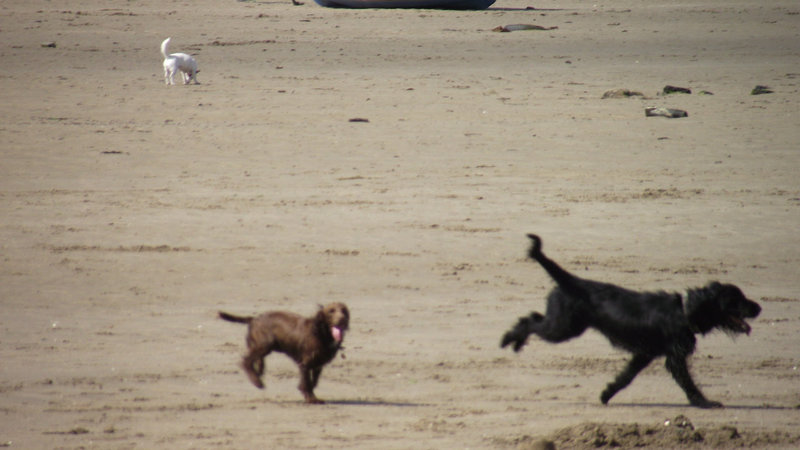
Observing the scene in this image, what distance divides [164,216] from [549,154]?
4.38 m

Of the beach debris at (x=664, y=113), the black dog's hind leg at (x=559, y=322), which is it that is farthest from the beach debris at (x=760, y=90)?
the black dog's hind leg at (x=559, y=322)

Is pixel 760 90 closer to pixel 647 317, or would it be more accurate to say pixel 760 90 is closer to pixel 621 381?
pixel 647 317

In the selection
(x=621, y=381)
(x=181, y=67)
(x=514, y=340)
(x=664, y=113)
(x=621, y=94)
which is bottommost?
(x=181, y=67)

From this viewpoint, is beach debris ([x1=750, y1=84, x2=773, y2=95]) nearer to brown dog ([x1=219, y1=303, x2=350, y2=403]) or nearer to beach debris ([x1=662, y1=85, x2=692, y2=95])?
beach debris ([x1=662, y1=85, x2=692, y2=95])

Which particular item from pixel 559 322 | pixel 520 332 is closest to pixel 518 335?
pixel 520 332

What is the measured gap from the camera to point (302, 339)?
5664 millimetres

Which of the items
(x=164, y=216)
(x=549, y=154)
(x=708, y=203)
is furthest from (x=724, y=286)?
(x=549, y=154)

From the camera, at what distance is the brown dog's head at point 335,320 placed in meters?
5.51

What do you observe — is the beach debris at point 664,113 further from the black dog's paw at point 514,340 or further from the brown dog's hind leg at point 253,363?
the brown dog's hind leg at point 253,363

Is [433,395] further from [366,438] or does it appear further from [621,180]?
[621,180]

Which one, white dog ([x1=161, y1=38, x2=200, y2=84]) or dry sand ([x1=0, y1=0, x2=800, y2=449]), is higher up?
dry sand ([x1=0, y1=0, x2=800, y2=449])

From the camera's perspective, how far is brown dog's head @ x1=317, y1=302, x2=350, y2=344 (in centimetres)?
551

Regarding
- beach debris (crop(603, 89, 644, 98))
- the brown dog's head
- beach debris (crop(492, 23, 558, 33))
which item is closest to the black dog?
the brown dog's head

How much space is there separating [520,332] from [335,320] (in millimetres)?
1323
